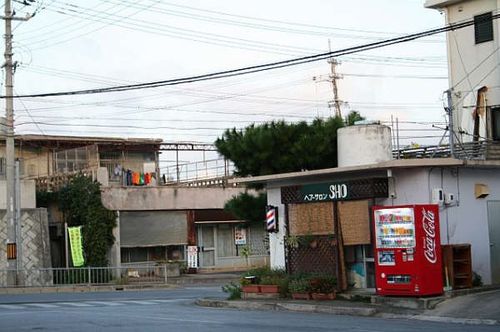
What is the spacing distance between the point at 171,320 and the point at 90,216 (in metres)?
22.8

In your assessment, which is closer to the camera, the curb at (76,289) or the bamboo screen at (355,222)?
the bamboo screen at (355,222)

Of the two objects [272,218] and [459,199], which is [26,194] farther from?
[459,199]

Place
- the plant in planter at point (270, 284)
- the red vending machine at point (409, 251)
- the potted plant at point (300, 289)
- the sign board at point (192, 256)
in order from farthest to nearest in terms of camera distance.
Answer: the sign board at point (192, 256)
the plant in planter at point (270, 284)
the potted plant at point (300, 289)
the red vending machine at point (409, 251)

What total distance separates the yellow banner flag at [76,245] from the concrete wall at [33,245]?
118 cm

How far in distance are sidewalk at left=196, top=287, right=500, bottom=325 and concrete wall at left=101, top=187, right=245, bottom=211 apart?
2097 cm

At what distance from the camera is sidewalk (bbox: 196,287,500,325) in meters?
18.4

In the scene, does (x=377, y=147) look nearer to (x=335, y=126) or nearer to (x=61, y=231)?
(x=335, y=126)

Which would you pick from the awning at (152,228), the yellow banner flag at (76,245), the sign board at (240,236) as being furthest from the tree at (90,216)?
the sign board at (240,236)

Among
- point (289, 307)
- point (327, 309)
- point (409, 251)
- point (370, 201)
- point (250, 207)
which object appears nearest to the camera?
point (409, 251)

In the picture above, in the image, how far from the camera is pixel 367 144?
2373 centimetres

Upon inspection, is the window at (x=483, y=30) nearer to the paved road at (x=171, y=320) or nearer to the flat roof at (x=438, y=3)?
the flat roof at (x=438, y=3)

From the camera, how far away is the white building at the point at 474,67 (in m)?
35.0

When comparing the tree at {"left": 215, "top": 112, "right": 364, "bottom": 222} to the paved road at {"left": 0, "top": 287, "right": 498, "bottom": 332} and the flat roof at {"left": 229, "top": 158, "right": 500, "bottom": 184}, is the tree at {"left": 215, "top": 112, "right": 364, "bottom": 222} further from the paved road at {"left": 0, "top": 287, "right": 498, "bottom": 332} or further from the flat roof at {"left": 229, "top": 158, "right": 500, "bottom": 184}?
the flat roof at {"left": 229, "top": 158, "right": 500, "bottom": 184}

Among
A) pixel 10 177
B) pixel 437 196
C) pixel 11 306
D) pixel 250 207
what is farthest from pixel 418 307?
pixel 10 177
